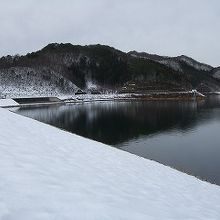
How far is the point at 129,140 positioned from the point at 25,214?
136 ft

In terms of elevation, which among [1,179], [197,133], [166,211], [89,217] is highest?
[1,179]

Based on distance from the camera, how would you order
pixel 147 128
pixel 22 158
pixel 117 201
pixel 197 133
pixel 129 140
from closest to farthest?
pixel 117 201, pixel 22 158, pixel 129 140, pixel 197 133, pixel 147 128

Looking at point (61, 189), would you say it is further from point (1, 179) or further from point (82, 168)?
point (82, 168)

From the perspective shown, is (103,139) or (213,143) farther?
(103,139)

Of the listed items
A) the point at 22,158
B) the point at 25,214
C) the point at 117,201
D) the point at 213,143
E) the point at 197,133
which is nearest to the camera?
the point at 25,214

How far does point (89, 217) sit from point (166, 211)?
2446mm

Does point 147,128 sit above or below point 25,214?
below

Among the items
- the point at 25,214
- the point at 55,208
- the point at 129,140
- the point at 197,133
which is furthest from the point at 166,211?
the point at 197,133

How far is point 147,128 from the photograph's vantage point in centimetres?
5997

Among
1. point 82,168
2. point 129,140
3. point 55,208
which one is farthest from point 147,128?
point 55,208

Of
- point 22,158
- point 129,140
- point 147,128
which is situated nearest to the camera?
point 22,158

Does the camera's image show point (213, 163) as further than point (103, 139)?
No

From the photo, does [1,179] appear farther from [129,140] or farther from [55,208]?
[129,140]

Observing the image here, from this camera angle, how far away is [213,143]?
41.7 m
